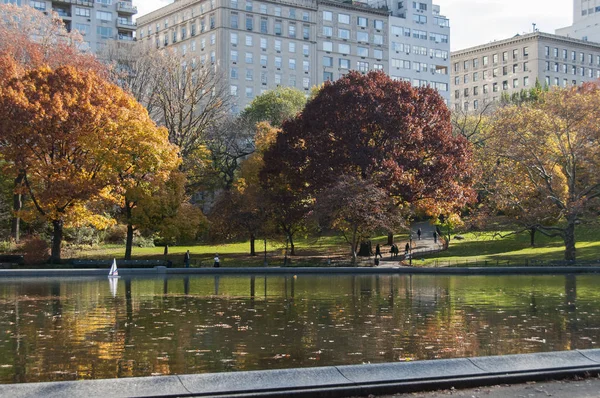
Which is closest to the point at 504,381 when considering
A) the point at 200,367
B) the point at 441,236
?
the point at 200,367

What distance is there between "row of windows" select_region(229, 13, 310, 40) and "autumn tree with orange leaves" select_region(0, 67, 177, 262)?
231ft

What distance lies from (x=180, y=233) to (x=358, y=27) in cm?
8779

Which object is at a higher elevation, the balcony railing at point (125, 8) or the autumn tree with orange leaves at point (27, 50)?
the balcony railing at point (125, 8)

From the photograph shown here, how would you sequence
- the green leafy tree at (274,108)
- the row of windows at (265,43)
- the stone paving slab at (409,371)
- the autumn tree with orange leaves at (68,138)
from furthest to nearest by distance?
the row of windows at (265,43) → the green leafy tree at (274,108) → the autumn tree with orange leaves at (68,138) → the stone paving slab at (409,371)

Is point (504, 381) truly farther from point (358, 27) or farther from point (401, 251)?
point (358, 27)

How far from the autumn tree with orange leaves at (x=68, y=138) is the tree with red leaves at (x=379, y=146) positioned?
1246 centimetres

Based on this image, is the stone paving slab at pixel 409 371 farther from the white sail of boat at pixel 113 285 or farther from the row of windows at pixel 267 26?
the row of windows at pixel 267 26

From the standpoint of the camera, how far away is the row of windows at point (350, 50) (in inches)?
5512

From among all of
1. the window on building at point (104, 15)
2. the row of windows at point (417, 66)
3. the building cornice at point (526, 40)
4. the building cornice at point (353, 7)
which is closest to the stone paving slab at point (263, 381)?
the window on building at point (104, 15)

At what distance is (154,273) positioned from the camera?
175ft

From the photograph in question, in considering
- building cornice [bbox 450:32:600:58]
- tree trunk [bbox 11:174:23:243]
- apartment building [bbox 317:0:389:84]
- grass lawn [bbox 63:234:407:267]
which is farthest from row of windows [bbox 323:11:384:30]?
tree trunk [bbox 11:174:23:243]

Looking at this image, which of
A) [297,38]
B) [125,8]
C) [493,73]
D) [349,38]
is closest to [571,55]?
[493,73]

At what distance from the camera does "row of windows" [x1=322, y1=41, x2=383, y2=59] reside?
14000 cm

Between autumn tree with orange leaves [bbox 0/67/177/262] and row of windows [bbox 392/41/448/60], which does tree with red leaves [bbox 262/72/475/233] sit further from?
row of windows [bbox 392/41/448/60]
